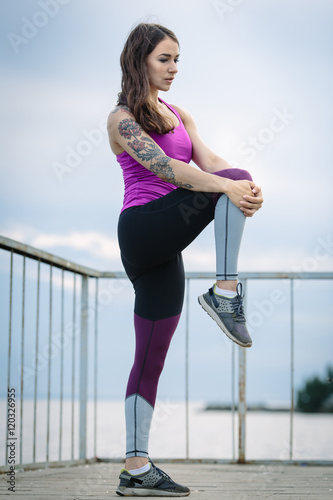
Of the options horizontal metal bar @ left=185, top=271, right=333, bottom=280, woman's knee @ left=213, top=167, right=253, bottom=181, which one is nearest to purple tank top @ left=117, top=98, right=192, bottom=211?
woman's knee @ left=213, top=167, right=253, bottom=181

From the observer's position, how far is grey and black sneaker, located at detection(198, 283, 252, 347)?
1.71m

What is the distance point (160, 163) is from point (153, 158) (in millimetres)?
27

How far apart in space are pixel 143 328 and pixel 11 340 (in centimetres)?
79

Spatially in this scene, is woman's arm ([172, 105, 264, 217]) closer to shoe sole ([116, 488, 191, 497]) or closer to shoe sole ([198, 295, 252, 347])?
shoe sole ([198, 295, 252, 347])

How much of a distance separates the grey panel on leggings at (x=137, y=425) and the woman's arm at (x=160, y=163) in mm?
701

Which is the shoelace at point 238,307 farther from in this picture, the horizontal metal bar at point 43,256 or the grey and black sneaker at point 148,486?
the horizontal metal bar at point 43,256

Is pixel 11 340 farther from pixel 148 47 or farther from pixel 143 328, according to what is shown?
pixel 148 47

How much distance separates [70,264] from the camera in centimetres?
301

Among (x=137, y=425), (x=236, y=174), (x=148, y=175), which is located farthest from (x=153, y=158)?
(x=137, y=425)

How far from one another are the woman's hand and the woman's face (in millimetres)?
440

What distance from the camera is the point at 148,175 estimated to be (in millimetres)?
1911

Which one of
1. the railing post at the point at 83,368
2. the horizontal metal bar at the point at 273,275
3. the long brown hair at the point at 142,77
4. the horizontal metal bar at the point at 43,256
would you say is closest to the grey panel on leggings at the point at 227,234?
the long brown hair at the point at 142,77

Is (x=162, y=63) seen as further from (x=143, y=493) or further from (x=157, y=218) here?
(x=143, y=493)

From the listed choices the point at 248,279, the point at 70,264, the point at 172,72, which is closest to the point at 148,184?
the point at 172,72
